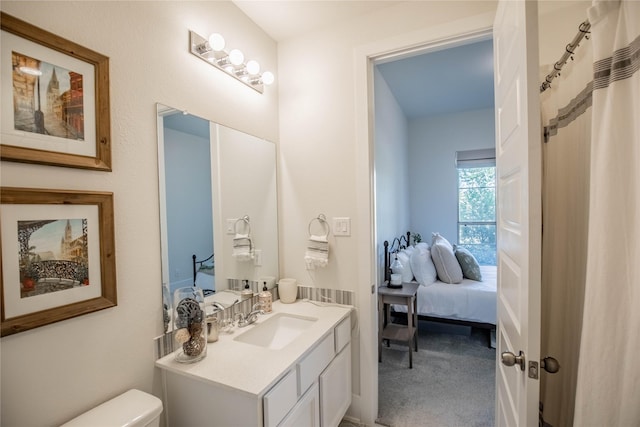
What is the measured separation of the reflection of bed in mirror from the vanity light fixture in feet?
3.30

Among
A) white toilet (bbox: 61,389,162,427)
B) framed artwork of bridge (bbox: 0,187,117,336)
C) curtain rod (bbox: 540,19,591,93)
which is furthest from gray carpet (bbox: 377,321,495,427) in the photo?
curtain rod (bbox: 540,19,591,93)

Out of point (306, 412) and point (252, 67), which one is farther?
point (252, 67)

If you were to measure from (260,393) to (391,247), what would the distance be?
9.11 feet

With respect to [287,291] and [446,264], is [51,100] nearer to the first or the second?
[287,291]

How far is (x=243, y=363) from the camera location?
122cm

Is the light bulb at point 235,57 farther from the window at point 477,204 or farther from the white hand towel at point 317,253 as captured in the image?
the window at point 477,204

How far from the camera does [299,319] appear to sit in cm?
174

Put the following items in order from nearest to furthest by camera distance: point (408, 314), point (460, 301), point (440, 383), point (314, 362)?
point (314, 362) → point (440, 383) → point (408, 314) → point (460, 301)

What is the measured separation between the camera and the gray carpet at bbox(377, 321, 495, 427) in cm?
196

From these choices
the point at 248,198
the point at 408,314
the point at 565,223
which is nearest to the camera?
the point at 565,223

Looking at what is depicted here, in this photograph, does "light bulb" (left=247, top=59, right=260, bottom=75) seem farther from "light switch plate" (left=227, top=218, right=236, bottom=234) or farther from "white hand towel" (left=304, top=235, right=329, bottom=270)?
"white hand towel" (left=304, top=235, right=329, bottom=270)

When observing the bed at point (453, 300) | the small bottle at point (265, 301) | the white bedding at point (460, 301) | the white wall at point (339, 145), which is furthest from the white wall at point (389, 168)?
the small bottle at point (265, 301)

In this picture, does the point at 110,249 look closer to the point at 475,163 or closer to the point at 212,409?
the point at 212,409

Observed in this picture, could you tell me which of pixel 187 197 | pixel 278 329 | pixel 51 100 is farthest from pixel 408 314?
pixel 51 100
